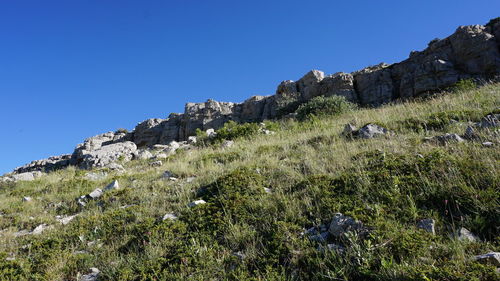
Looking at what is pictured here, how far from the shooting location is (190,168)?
27.1ft

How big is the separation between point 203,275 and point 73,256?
2.23 metres

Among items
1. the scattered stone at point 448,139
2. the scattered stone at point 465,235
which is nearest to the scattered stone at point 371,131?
the scattered stone at point 448,139

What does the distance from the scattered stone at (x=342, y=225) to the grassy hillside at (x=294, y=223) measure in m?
0.08

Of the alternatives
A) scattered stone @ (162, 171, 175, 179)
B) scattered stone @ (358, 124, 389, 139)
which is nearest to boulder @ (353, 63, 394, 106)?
scattered stone @ (358, 124, 389, 139)

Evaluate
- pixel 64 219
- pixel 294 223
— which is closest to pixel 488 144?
pixel 294 223

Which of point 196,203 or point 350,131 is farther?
point 350,131

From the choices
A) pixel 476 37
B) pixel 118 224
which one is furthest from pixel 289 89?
pixel 118 224

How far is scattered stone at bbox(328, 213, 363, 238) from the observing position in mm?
3289

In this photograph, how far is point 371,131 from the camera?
7.77 metres

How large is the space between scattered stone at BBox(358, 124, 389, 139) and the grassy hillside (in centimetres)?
100

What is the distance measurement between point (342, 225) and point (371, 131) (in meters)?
5.11

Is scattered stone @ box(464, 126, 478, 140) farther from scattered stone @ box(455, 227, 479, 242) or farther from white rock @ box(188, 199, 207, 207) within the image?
white rock @ box(188, 199, 207, 207)

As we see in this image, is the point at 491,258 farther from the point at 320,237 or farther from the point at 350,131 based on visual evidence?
the point at 350,131

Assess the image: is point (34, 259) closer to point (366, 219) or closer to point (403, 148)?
point (366, 219)
